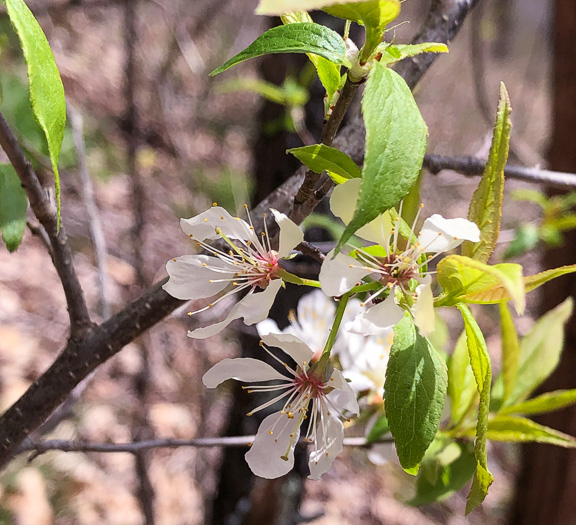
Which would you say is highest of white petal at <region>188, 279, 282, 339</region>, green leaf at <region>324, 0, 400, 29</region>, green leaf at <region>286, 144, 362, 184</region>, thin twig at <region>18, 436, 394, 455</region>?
green leaf at <region>324, 0, 400, 29</region>

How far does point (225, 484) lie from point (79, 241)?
1.34 metres

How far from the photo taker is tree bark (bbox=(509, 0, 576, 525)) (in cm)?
160

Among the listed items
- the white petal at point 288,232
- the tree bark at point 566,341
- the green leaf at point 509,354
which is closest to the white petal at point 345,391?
the white petal at point 288,232

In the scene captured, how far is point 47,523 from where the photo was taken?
1630mm

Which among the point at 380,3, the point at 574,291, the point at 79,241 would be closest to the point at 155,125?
the point at 79,241

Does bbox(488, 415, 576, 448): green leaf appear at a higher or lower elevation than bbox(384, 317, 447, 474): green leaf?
lower

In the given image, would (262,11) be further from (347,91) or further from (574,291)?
(574,291)

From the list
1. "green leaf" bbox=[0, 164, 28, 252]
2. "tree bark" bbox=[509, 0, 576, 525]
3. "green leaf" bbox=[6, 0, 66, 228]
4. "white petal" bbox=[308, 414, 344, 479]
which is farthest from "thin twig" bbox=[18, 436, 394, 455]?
"tree bark" bbox=[509, 0, 576, 525]

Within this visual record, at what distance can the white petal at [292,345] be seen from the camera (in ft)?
1.26

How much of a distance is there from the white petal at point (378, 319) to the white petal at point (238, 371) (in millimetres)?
101

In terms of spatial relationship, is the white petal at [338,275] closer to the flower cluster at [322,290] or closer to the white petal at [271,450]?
the flower cluster at [322,290]

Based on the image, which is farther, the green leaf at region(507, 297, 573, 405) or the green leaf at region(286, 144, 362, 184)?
the green leaf at region(507, 297, 573, 405)

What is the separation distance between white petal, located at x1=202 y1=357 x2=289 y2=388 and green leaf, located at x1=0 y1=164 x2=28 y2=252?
0.22 meters

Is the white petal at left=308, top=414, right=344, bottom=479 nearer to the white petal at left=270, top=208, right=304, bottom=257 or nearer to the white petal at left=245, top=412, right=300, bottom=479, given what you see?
the white petal at left=245, top=412, right=300, bottom=479
